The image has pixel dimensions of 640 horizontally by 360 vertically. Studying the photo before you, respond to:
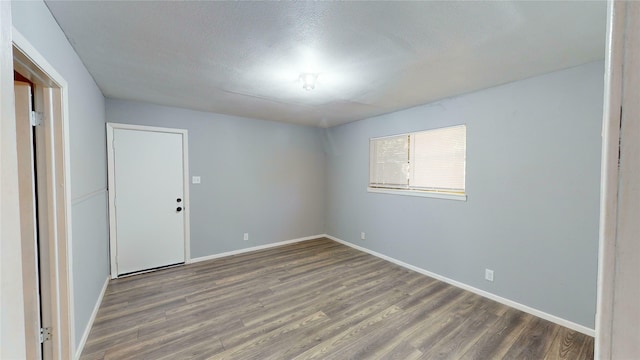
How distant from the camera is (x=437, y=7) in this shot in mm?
1507

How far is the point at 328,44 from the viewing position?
192 centimetres

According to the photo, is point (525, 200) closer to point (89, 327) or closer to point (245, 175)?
point (245, 175)

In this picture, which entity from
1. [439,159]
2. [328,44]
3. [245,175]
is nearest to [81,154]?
[328,44]

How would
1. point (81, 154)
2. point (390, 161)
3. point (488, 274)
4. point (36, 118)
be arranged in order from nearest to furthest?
point (36, 118) < point (81, 154) < point (488, 274) < point (390, 161)

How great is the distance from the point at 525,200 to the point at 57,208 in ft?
12.6

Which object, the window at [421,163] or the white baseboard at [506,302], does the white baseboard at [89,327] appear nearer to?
the white baseboard at [506,302]

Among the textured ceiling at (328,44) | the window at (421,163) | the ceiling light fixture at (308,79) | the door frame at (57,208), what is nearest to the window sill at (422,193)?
the window at (421,163)

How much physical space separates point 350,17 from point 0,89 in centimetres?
162

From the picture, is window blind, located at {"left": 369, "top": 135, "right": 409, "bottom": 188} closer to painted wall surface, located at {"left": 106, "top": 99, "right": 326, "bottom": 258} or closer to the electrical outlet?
painted wall surface, located at {"left": 106, "top": 99, "right": 326, "bottom": 258}

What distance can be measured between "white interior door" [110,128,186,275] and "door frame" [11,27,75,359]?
1.82 metres

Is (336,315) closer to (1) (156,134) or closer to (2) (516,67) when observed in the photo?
(2) (516,67)

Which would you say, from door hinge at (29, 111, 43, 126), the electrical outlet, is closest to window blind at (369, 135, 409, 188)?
the electrical outlet

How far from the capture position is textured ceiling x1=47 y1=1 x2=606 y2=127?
5.07ft

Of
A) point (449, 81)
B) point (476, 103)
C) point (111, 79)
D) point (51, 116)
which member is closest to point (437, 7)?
point (449, 81)
